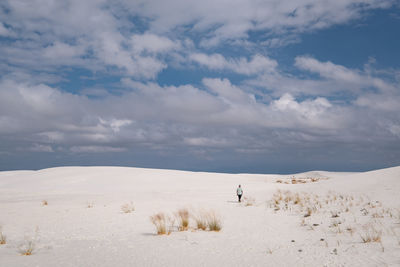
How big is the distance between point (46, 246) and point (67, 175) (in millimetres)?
33578

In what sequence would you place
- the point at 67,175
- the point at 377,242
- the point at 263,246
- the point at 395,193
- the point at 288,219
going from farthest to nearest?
the point at 67,175, the point at 395,193, the point at 288,219, the point at 263,246, the point at 377,242

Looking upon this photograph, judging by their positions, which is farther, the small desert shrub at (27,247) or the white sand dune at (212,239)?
the small desert shrub at (27,247)

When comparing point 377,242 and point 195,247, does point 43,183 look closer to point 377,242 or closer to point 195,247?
point 195,247

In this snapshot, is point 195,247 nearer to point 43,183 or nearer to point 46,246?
point 46,246

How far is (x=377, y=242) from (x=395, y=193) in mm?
10445

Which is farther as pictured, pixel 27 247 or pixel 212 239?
pixel 212 239

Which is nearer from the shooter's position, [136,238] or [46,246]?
[46,246]

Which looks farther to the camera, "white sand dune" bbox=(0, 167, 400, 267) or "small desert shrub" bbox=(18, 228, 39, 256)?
"small desert shrub" bbox=(18, 228, 39, 256)

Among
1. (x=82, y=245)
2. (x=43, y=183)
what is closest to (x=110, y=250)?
(x=82, y=245)

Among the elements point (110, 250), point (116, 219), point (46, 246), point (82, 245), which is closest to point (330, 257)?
point (110, 250)

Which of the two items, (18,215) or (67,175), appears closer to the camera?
(18,215)

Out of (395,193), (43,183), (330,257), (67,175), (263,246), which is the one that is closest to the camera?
(330,257)

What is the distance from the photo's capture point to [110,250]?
22.2ft

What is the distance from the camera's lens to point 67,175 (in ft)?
125
